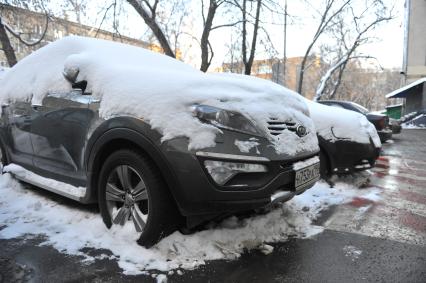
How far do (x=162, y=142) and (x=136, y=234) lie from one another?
82 cm

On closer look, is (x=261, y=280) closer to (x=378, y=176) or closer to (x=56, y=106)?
(x=56, y=106)

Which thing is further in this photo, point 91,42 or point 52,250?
point 91,42

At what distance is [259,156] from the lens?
8.50 feet

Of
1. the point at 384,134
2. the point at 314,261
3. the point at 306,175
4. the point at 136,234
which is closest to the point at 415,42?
the point at 384,134

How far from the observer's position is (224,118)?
8.48 ft

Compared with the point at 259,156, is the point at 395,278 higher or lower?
lower

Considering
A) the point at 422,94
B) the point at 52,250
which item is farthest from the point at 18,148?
the point at 422,94

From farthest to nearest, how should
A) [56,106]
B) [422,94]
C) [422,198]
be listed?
1. [422,94]
2. [422,198]
3. [56,106]

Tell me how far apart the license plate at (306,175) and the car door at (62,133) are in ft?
5.69

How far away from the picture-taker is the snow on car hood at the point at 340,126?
4953 mm

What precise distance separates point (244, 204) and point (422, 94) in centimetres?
2594

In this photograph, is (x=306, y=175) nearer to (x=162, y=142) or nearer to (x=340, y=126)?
(x=162, y=142)

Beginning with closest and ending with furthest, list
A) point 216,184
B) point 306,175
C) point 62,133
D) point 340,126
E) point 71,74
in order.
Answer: point 216,184, point 306,175, point 71,74, point 62,133, point 340,126

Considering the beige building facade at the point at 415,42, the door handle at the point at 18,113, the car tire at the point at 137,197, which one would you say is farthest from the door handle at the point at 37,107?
the beige building facade at the point at 415,42
